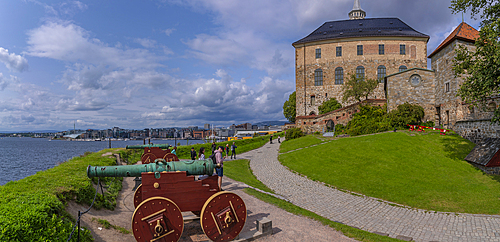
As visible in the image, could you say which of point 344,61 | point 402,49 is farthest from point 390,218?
point 402,49

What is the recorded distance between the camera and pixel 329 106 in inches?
1667

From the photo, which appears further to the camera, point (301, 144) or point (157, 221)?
point (301, 144)

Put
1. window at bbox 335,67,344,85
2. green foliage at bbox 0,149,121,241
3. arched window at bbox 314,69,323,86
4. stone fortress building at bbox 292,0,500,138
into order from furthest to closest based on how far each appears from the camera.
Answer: arched window at bbox 314,69,323,86
window at bbox 335,67,344,85
stone fortress building at bbox 292,0,500,138
green foliage at bbox 0,149,121,241

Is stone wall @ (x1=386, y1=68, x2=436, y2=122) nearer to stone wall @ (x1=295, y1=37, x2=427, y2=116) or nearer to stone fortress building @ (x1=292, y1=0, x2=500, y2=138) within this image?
stone fortress building @ (x1=292, y1=0, x2=500, y2=138)

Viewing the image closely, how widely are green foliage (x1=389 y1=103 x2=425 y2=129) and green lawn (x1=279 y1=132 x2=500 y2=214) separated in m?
5.03

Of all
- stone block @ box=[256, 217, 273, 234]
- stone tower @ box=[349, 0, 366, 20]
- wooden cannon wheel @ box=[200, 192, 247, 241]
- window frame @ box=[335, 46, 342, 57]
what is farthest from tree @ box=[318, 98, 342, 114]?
wooden cannon wheel @ box=[200, 192, 247, 241]

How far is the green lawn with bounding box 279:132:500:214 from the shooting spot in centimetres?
1111

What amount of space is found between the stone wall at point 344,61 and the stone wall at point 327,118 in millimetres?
10372

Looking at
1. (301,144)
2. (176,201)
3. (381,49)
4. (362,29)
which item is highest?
(362,29)

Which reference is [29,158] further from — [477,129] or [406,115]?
[477,129]

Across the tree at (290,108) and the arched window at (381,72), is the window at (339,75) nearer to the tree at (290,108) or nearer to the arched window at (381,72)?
the arched window at (381,72)

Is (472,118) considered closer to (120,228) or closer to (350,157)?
(350,157)

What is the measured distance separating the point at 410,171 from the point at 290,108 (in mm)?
43303

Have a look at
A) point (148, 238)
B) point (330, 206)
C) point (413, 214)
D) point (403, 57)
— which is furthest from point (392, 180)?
point (403, 57)
